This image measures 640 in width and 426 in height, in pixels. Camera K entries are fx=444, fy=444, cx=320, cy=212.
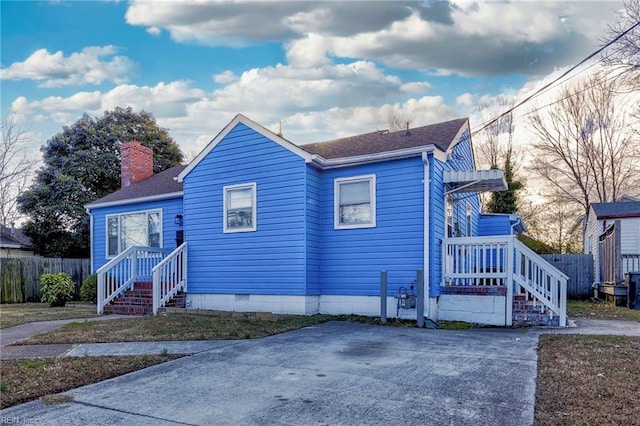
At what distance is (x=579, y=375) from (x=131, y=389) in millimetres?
4555

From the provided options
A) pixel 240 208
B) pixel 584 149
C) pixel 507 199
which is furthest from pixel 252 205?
pixel 584 149

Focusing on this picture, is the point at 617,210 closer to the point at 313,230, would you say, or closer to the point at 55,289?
the point at 313,230

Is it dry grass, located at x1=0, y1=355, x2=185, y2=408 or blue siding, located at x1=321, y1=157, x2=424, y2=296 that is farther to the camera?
blue siding, located at x1=321, y1=157, x2=424, y2=296

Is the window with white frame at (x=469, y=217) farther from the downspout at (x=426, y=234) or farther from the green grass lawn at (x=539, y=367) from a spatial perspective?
the green grass lawn at (x=539, y=367)

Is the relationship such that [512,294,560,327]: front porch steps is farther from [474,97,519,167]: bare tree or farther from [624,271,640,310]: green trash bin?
[474,97,519,167]: bare tree

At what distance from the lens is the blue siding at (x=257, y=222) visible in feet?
33.4

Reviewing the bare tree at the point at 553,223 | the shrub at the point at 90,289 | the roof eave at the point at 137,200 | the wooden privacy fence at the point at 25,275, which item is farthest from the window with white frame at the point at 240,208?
the bare tree at the point at 553,223

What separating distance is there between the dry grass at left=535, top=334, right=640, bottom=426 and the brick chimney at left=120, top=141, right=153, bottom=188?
51.0 ft

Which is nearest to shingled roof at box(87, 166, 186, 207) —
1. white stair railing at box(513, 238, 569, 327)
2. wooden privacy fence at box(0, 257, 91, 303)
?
wooden privacy fence at box(0, 257, 91, 303)

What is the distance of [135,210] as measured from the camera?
14.6 m

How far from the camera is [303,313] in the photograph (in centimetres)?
995

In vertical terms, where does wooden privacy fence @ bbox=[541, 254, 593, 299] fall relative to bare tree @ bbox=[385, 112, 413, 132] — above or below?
below

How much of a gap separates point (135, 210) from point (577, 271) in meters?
16.7

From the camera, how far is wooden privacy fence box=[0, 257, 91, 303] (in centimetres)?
1614
